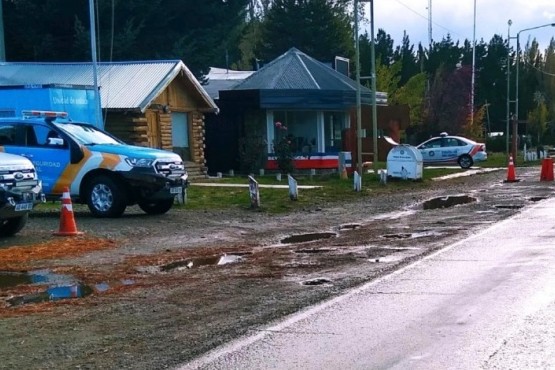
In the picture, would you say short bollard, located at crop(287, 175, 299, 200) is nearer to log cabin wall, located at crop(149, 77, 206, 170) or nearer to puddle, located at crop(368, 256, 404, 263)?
log cabin wall, located at crop(149, 77, 206, 170)

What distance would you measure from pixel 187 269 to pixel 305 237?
386 centimetres

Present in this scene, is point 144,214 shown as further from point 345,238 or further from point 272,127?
point 272,127

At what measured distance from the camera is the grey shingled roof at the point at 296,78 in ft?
112

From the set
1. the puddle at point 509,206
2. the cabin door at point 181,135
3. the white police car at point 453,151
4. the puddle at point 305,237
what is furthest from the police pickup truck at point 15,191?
the white police car at point 453,151

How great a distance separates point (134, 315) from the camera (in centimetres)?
836

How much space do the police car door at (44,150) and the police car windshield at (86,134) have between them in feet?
0.86

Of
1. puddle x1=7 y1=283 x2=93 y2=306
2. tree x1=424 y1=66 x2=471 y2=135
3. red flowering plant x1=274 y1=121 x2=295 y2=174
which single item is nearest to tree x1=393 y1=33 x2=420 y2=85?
tree x1=424 y1=66 x2=471 y2=135

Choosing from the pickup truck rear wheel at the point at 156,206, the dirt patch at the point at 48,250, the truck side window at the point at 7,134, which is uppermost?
the truck side window at the point at 7,134

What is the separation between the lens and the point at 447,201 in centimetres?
2166

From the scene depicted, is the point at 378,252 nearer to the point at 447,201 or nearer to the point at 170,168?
the point at 170,168

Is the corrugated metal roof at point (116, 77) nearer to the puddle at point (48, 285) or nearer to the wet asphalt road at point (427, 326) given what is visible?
the puddle at point (48, 285)

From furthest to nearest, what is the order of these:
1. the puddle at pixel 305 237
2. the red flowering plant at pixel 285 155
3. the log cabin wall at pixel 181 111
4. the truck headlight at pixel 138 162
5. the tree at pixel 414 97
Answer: the tree at pixel 414 97 → the red flowering plant at pixel 285 155 → the log cabin wall at pixel 181 111 → the truck headlight at pixel 138 162 → the puddle at pixel 305 237

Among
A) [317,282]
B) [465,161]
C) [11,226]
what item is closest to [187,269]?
[317,282]

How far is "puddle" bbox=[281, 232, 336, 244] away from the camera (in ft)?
47.0
